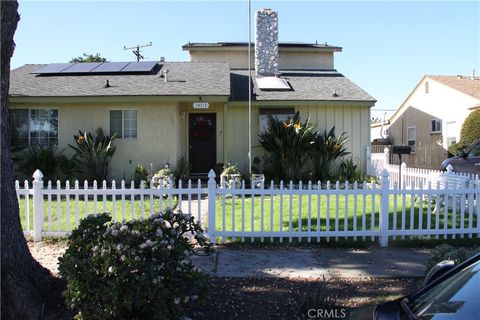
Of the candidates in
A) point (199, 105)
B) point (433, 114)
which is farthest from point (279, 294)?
point (433, 114)

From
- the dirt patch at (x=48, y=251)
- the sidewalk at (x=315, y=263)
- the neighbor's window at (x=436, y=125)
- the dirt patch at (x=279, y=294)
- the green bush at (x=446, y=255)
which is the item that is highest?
the neighbor's window at (x=436, y=125)

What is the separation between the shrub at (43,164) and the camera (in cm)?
1351

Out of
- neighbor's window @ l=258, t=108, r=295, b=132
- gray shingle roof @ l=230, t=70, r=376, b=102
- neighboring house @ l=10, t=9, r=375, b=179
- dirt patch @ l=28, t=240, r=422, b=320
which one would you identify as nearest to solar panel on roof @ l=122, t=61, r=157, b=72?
neighboring house @ l=10, t=9, r=375, b=179

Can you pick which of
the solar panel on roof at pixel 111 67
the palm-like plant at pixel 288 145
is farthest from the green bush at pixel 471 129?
the solar panel on roof at pixel 111 67

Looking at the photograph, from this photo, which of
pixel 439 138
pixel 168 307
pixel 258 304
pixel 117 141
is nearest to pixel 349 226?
pixel 258 304

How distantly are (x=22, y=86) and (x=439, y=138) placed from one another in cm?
2183

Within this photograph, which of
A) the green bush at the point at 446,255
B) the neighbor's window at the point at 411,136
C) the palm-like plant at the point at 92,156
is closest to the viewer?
the green bush at the point at 446,255

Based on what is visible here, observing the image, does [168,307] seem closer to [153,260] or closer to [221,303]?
[153,260]

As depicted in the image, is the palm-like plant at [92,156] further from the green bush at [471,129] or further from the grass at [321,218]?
the green bush at [471,129]

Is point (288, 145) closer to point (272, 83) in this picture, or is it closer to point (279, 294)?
point (272, 83)

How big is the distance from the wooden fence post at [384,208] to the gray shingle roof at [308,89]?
314 inches

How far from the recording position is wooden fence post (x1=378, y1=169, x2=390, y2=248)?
722 cm

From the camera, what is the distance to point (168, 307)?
404cm

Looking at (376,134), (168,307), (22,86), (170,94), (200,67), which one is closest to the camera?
(168,307)
